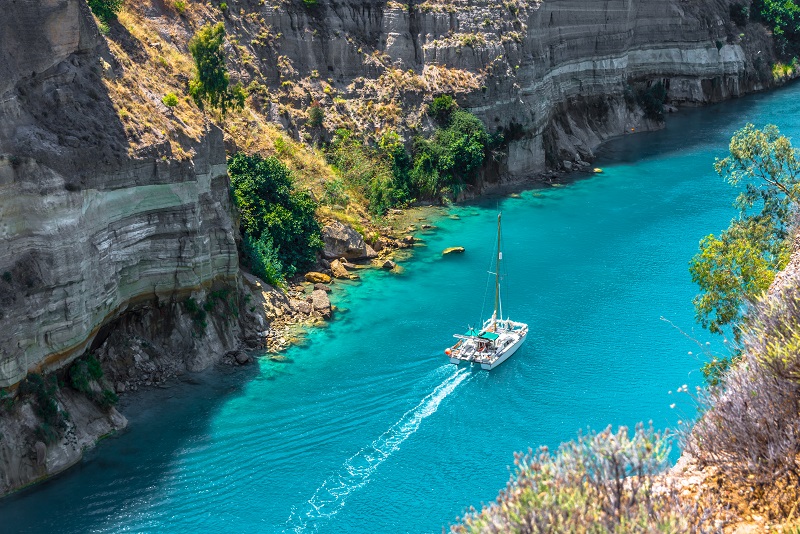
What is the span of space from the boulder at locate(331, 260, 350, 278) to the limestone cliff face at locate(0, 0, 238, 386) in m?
15.7

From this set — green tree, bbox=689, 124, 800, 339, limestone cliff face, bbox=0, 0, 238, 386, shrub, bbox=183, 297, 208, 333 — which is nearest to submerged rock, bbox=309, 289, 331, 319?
shrub, bbox=183, 297, 208, 333

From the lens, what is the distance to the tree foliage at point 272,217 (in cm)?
6712

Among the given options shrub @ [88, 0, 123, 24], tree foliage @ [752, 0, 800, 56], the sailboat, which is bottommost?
the sailboat

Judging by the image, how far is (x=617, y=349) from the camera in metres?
59.6

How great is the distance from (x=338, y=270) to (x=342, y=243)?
292 cm

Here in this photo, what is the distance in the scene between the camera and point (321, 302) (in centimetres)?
6525

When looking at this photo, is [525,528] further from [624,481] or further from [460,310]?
[460,310]

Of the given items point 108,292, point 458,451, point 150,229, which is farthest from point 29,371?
point 458,451

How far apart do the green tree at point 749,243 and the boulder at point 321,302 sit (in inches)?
1027

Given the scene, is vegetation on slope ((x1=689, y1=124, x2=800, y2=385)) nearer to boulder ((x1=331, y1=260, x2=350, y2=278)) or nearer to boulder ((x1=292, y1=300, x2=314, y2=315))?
boulder ((x1=292, y1=300, x2=314, y2=315))

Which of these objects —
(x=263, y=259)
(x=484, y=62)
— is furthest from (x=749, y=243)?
(x=484, y=62)

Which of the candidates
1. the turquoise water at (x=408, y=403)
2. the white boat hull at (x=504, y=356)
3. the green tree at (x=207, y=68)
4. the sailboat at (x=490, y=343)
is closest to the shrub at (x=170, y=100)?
Answer: the green tree at (x=207, y=68)

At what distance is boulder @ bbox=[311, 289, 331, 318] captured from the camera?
64375 mm

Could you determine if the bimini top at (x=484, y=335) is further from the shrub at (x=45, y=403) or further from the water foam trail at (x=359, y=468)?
the shrub at (x=45, y=403)
